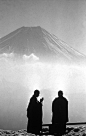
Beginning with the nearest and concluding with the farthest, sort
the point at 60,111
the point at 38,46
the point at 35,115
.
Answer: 1. the point at 35,115
2. the point at 60,111
3. the point at 38,46

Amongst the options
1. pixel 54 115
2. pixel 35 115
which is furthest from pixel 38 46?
pixel 35 115

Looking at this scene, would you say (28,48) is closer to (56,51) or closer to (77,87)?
(56,51)

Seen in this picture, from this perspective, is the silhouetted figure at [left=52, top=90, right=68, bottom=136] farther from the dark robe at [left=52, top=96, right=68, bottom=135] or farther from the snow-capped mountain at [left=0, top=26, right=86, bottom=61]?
the snow-capped mountain at [left=0, top=26, right=86, bottom=61]

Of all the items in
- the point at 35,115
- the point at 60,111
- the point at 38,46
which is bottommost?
the point at 35,115

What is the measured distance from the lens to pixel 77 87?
16988 centimetres

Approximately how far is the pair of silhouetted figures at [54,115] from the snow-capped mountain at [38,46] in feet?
473

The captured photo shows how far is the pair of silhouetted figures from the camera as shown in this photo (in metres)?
7.30

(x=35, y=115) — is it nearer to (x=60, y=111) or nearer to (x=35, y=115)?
(x=35, y=115)

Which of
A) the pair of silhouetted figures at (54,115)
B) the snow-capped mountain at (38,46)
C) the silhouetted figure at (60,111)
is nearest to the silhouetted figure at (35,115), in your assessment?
the pair of silhouetted figures at (54,115)

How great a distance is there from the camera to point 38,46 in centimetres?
16450

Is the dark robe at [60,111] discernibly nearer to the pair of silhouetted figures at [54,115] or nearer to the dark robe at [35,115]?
the pair of silhouetted figures at [54,115]

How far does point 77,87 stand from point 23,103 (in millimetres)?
49292

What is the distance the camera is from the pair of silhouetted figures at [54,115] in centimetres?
730

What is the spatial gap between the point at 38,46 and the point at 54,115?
15811 cm
